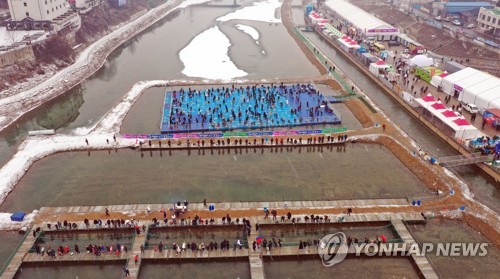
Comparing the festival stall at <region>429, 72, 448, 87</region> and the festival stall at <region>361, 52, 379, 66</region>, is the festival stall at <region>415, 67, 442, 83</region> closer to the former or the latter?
the festival stall at <region>429, 72, 448, 87</region>

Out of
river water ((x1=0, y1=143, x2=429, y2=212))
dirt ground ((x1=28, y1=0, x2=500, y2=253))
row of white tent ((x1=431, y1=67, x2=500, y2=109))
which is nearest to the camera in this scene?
dirt ground ((x1=28, y1=0, x2=500, y2=253))

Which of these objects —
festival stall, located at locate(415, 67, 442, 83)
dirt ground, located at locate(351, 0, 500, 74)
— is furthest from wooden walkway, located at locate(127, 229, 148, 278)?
dirt ground, located at locate(351, 0, 500, 74)

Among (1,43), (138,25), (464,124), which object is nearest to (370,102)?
(464,124)

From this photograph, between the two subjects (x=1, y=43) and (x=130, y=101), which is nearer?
(x=130, y=101)

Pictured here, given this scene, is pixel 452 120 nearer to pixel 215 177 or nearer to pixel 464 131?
pixel 464 131

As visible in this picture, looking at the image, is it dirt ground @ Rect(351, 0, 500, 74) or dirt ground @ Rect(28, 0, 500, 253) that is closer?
dirt ground @ Rect(28, 0, 500, 253)

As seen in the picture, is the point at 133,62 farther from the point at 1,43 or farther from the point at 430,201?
the point at 430,201

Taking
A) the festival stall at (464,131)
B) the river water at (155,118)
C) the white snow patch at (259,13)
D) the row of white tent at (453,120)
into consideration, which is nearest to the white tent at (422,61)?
the river water at (155,118)
